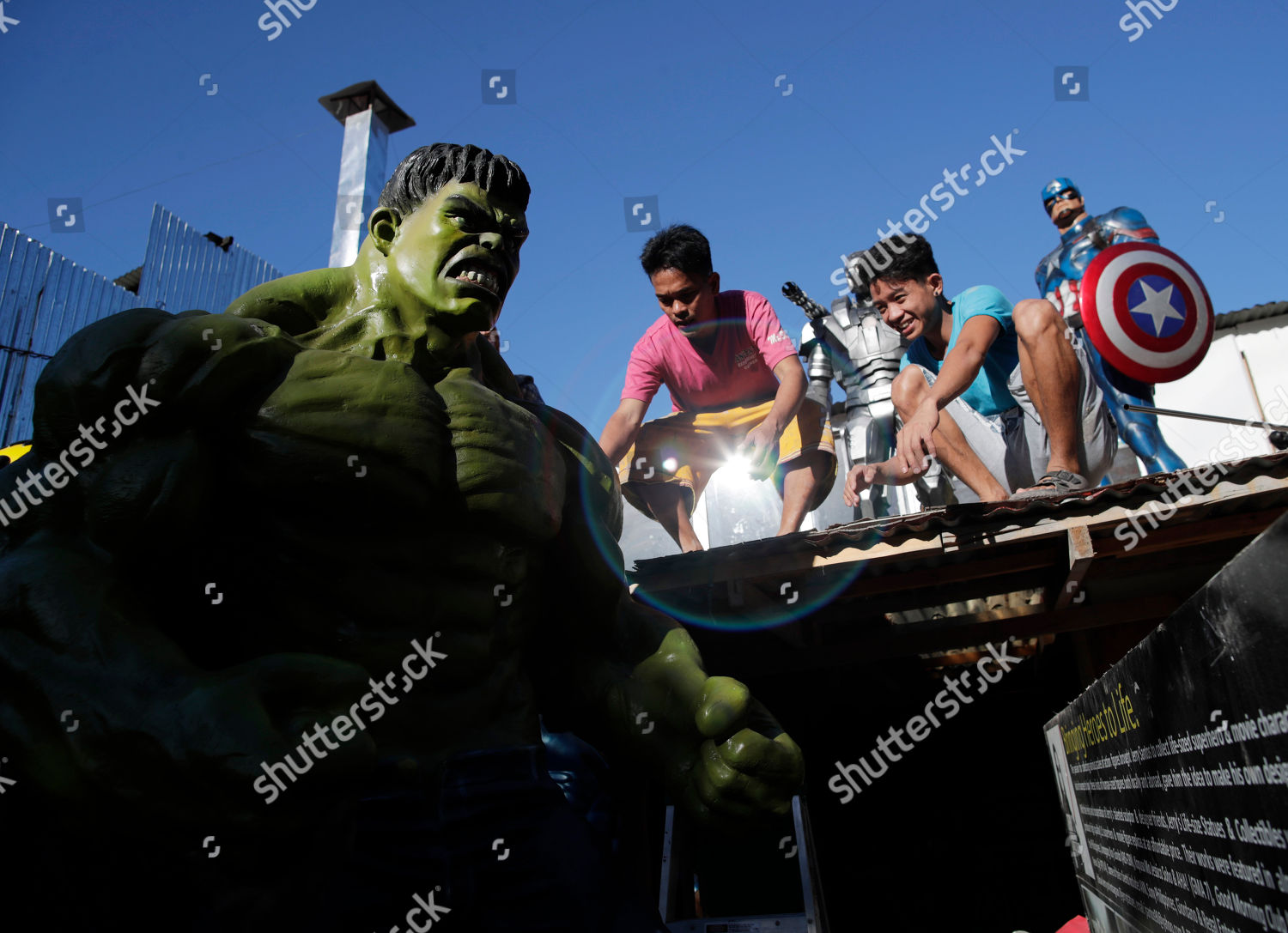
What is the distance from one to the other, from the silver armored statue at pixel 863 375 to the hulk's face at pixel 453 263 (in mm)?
6116

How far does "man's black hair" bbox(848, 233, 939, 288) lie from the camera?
5.47m

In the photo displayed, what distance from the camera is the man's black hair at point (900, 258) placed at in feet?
18.0

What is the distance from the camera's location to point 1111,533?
155 inches

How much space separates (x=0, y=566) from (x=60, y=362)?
398 millimetres

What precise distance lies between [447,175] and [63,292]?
826 cm

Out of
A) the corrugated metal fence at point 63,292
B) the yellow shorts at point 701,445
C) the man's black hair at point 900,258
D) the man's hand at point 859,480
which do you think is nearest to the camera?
the man's hand at point 859,480

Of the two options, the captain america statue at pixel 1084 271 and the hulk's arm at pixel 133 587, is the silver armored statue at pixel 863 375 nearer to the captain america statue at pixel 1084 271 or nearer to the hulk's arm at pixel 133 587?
the captain america statue at pixel 1084 271

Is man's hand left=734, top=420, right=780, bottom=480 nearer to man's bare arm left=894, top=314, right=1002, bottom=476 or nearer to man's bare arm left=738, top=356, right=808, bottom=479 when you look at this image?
man's bare arm left=738, top=356, right=808, bottom=479

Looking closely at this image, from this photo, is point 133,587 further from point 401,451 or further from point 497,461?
point 497,461

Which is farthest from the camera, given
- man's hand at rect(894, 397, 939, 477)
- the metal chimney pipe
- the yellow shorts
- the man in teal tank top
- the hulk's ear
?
the metal chimney pipe

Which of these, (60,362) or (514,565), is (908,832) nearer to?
(514,565)

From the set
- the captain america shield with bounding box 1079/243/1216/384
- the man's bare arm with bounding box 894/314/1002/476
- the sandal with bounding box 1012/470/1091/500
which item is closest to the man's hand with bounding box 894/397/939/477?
the man's bare arm with bounding box 894/314/1002/476

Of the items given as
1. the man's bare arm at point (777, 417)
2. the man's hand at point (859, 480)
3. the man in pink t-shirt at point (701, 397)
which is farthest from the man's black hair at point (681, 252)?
the man's hand at point (859, 480)

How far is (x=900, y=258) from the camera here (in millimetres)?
5488
